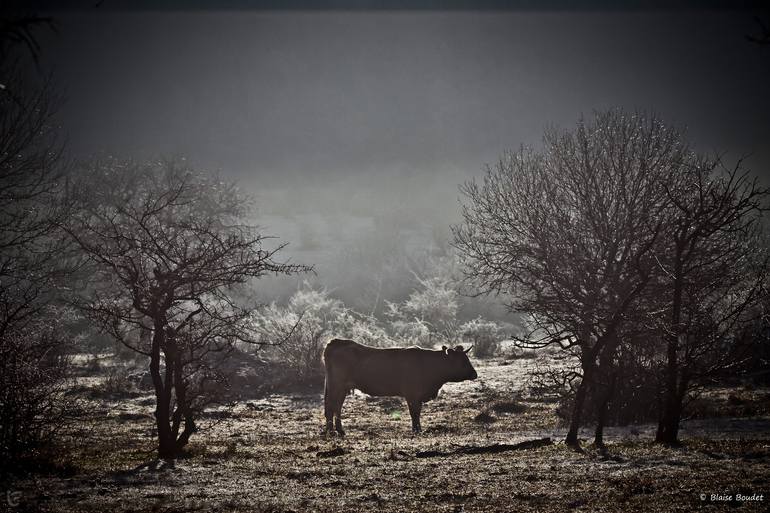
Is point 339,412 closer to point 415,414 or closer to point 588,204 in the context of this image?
point 415,414

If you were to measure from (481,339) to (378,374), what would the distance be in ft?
63.7

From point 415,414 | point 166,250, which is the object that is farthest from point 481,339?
point 166,250

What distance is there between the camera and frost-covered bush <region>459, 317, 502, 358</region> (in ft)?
120

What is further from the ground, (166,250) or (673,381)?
(166,250)

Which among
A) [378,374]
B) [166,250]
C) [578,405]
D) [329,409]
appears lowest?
[329,409]

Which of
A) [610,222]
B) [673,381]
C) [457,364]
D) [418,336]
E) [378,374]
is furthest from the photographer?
[418,336]

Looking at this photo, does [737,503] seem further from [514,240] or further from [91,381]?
[91,381]

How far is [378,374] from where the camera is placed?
19.6 metres

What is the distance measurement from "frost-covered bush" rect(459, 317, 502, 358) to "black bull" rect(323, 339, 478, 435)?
15.5 m

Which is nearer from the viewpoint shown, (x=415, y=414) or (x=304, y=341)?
(x=415, y=414)

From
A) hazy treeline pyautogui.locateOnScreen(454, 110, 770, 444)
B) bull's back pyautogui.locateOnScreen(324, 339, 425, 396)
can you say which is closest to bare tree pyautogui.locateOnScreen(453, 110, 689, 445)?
hazy treeline pyautogui.locateOnScreen(454, 110, 770, 444)

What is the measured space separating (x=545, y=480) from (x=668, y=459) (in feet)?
8.39

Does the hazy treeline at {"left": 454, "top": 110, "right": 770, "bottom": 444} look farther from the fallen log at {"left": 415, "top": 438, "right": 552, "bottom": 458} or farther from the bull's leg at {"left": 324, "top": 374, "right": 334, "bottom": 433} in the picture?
the bull's leg at {"left": 324, "top": 374, "right": 334, "bottom": 433}

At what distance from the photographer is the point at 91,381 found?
89.1 feet
